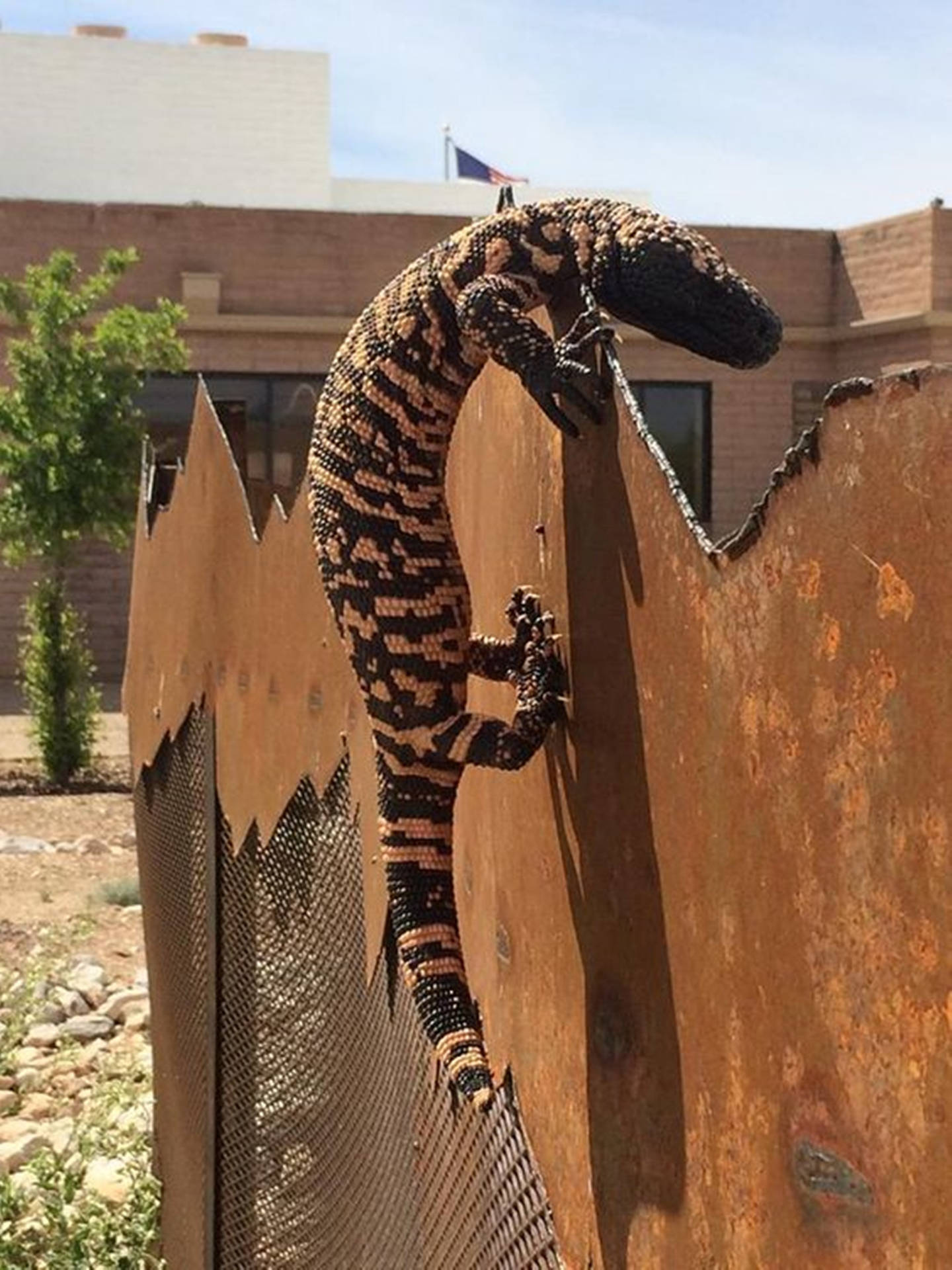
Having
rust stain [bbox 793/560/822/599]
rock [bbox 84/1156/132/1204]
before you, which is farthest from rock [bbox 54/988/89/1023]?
rust stain [bbox 793/560/822/599]

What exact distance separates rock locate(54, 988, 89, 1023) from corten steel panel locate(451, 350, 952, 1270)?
544 cm

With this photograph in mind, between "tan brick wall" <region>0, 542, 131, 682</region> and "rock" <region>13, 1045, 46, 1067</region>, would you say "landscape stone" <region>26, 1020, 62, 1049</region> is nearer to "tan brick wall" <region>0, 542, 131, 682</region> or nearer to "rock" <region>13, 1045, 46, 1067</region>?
"rock" <region>13, 1045, 46, 1067</region>

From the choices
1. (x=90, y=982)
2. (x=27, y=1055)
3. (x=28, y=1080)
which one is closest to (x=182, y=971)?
(x=28, y=1080)

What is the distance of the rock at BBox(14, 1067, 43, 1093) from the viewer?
6.32 meters

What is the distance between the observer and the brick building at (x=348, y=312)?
18.3 metres

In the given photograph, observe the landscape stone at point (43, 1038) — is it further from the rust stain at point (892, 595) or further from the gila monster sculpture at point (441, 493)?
the rust stain at point (892, 595)

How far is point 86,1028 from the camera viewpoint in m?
6.79

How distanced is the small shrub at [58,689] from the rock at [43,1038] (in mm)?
7088

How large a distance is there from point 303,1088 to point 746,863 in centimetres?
203

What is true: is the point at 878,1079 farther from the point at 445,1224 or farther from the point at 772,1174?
the point at 445,1224

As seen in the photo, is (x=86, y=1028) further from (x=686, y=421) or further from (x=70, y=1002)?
(x=686, y=421)

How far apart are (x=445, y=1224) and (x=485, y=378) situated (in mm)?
1047

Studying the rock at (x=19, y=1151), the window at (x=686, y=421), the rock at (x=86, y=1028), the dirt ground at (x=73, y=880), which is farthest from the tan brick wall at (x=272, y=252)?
the rock at (x=19, y=1151)

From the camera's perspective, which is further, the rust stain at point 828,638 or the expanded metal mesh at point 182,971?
the expanded metal mesh at point 182,971
